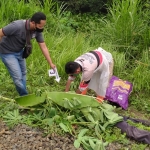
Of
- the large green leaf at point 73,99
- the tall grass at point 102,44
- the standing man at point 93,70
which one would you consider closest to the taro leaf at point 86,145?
the large green leaf at point 73,99

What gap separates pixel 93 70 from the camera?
514 cm

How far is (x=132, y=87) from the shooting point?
621cm

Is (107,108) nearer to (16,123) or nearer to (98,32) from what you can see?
(16,123)

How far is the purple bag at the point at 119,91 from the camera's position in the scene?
5.82m

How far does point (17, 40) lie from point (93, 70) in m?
1.16

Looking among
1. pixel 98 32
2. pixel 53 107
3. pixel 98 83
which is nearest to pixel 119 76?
pixel 98 83

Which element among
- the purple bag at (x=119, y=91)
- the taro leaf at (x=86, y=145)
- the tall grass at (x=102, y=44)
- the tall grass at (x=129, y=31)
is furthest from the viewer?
the tall grass at (x=129, y=31)

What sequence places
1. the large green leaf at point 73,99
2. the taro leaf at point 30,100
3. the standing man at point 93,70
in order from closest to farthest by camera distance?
the large green leaf at point 73,99, the taro leaf at point 30,100, the standing man at point 93,70

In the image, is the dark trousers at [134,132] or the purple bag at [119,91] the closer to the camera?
the dark trousers at [134,132]

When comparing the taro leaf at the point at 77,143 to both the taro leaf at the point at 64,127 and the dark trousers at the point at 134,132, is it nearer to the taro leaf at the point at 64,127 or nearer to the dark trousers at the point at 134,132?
the taro leaf at the point at 64,127

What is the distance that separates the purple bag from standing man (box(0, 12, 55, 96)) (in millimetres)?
1345

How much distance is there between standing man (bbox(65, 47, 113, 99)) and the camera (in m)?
4.84

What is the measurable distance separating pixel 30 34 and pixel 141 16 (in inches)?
146

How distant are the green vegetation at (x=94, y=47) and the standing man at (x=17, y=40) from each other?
17.0 inches
